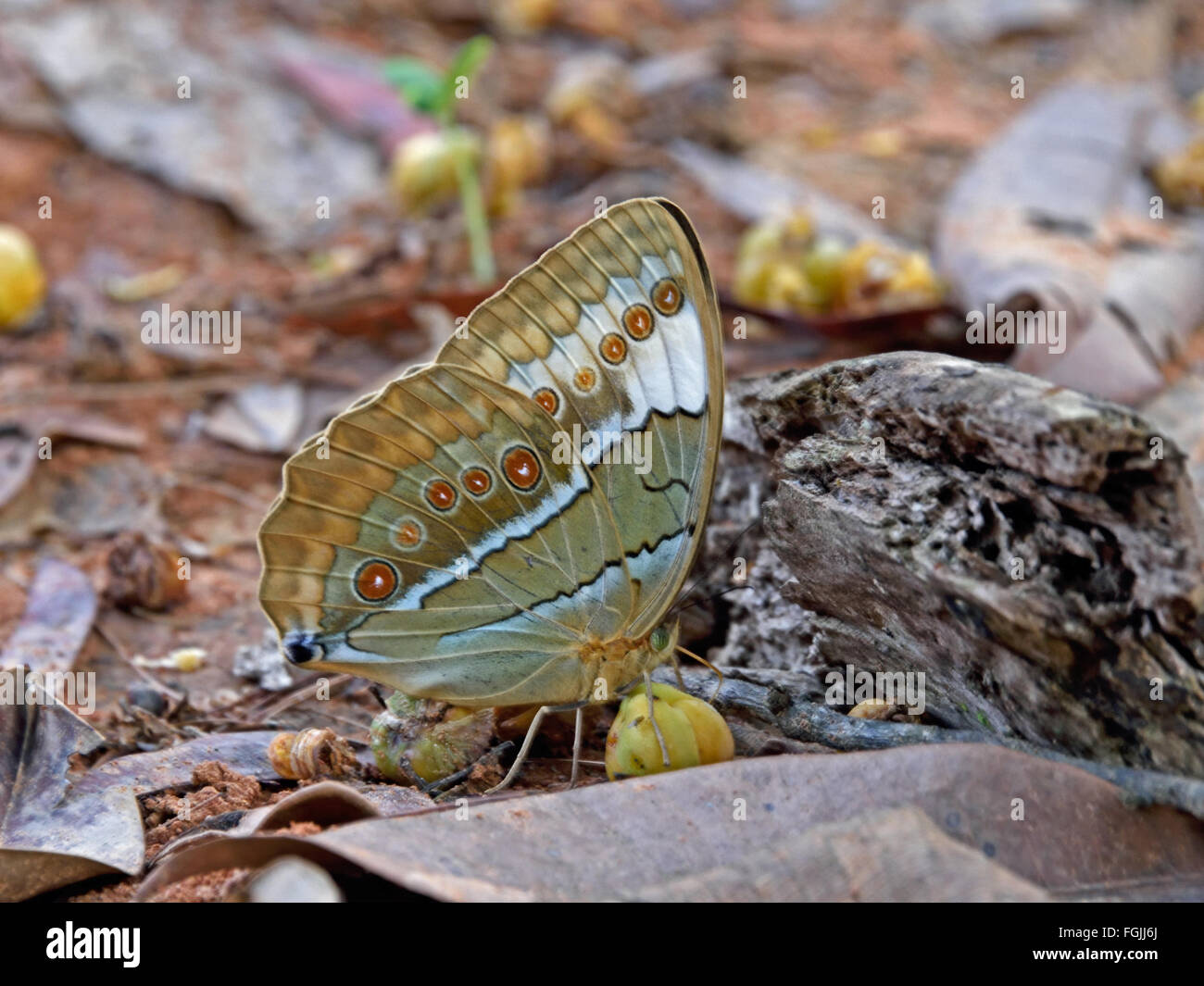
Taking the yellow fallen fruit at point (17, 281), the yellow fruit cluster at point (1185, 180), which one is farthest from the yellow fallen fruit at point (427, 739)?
the yellow fruit cluster at point (1185, 180)

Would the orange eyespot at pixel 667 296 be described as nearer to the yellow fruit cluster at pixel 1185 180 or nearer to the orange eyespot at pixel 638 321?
the orange eyespot at pixel 638 321

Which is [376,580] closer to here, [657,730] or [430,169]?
[657,730]

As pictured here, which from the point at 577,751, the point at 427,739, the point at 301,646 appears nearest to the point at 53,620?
the point at 301,646

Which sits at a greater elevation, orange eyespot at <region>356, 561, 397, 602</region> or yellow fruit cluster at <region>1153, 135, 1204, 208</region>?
yellow fruit cluster at <region>1153, 135, 1204, 208</region>

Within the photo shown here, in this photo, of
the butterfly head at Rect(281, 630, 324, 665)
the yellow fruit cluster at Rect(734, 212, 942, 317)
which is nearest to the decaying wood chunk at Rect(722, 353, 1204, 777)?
the butterfly head at Rect(281, 630, 324, 665)

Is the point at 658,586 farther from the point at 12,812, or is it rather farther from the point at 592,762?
the point at 12,812

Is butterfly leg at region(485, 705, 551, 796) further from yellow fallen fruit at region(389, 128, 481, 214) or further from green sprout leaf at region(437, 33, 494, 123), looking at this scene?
yellow fallen fruit at region(389, 128, 481, 214)

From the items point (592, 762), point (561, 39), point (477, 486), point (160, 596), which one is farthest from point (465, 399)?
point (561, 39)
